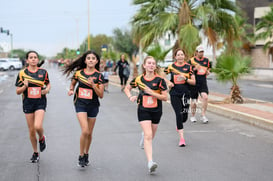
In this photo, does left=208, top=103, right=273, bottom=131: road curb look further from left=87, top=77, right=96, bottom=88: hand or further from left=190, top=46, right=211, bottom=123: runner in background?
left=87, top=77, right=96, bottom=88: hand

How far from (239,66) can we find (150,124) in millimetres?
7814

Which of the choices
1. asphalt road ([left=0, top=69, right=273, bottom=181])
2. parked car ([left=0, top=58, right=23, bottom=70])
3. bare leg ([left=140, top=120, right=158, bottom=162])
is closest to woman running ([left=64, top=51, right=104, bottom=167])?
asphalt road ([left=0, top=69, right=273, bottom=181])

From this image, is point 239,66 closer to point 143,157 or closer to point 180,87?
point 180,87

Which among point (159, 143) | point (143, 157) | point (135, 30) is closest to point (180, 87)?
point (159, 143)

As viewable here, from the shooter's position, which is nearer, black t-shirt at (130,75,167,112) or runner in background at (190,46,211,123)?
black t-shirt at (130,75,167,112)

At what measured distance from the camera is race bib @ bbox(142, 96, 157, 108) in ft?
19.4

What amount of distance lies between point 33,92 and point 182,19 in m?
12.1

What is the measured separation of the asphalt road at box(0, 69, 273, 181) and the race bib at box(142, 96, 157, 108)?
878 mm

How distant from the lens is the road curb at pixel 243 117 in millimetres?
9609

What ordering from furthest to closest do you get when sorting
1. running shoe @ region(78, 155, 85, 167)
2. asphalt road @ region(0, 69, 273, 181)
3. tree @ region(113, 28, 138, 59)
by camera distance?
tree @ region(113, 28, 138, 59) → running shoe @ region(78, 155, 85, 167) → asphalt road @ region(0, 69, 273, 181)

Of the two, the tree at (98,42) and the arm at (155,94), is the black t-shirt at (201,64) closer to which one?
the arm at (155,94)

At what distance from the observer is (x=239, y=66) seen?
515 inches

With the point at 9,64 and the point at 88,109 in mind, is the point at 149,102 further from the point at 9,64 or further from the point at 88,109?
the point at 9,64

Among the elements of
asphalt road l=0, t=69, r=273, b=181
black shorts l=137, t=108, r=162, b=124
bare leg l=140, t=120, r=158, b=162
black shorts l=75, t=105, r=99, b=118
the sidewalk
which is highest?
black shorts l=75, t=105, r=99, b=118
